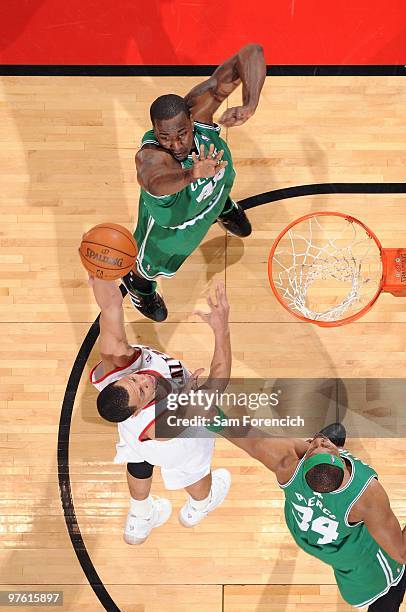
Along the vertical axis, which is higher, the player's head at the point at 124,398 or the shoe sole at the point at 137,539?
the player's head at the point at 124,398

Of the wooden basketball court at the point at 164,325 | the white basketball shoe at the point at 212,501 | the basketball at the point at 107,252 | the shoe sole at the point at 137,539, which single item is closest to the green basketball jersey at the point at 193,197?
the basketball at the point at 107,252

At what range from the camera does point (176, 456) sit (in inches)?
171

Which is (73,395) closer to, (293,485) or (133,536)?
(133,536)

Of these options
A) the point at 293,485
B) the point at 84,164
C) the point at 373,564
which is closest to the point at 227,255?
the point at 84,164

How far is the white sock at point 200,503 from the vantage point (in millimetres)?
4820

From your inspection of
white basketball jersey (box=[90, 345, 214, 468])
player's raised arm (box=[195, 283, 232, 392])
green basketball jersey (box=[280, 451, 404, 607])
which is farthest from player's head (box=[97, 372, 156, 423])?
green basketball jersey (box=[280, 451, 404, 607])

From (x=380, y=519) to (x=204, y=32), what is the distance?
377 centimetres

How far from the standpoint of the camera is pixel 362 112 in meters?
5.38

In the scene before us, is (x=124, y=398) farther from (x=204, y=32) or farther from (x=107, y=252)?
(x=204, y=32)

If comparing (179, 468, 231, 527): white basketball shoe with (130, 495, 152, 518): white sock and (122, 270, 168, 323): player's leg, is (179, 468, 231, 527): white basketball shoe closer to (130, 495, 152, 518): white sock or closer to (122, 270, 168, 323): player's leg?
(130, 495, 152, 518): white sock

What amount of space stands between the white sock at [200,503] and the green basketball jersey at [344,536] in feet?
2.09

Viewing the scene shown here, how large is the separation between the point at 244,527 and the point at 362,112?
124 inches

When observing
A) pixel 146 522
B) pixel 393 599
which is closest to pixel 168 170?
pixel 146 522

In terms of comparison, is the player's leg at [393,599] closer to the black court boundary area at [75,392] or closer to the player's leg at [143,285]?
the black court boundary area at [75,392]
